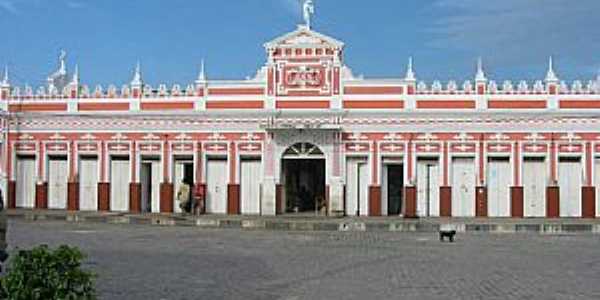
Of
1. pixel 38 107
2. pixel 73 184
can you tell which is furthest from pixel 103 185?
pixel 38 107

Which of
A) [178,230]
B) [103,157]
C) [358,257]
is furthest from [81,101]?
[358,257]

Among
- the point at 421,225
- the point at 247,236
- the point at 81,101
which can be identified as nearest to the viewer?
the point at 247,236

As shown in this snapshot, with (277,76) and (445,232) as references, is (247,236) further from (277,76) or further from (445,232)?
(277,76)

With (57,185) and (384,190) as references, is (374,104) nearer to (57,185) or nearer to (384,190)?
(384,190)

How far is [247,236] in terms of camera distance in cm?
2555

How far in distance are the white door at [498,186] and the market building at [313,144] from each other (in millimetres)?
44

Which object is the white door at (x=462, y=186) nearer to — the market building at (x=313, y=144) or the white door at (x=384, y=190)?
the market building at (x=313, y=144)

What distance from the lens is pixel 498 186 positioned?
35.5 m

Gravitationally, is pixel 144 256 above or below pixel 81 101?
below

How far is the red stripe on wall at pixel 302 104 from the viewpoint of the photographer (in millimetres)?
36406

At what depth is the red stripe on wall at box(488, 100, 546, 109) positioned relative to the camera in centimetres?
3519

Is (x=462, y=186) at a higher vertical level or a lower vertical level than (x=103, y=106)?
lower

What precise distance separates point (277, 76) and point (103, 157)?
9.20 meters

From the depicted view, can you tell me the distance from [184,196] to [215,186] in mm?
1694
